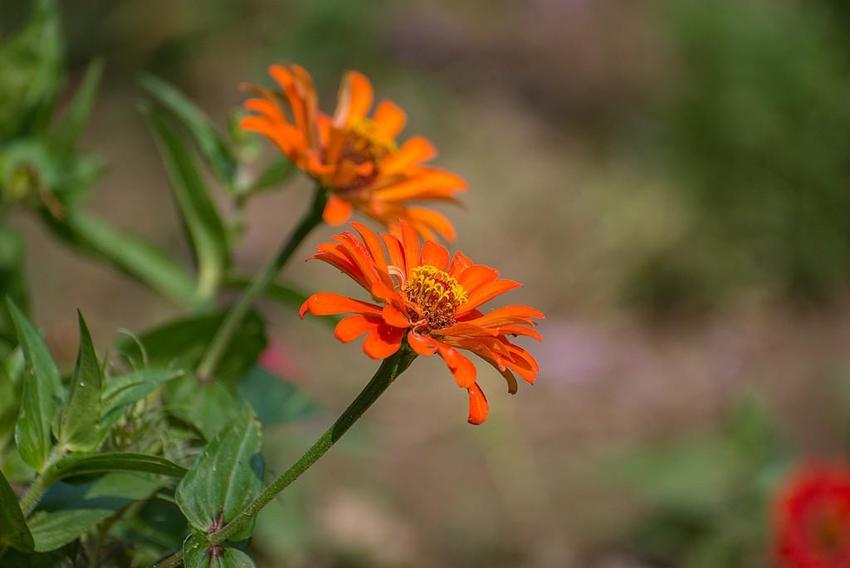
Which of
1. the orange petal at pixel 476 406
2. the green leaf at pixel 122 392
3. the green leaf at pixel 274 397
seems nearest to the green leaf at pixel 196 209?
the green leaf at pixel 274 397

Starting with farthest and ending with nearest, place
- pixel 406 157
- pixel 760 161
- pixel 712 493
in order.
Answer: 1. pixel 760 161
2. pixel 712 493
3. pixel 406 157

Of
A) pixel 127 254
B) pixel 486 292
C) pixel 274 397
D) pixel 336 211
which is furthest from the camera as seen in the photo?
pixel 127 254

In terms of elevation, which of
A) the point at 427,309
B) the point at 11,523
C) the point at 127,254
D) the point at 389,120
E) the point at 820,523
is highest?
the point at 820,523

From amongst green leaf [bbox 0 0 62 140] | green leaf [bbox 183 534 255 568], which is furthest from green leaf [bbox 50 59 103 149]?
green leaf [bbox 183 534 255 568]

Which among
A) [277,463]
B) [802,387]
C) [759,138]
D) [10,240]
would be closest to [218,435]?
[10,240]

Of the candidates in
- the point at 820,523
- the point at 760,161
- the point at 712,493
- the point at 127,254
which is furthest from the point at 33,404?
the point at 760,161

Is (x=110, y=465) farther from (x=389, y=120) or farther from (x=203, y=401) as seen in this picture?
(x=389, y=120)
